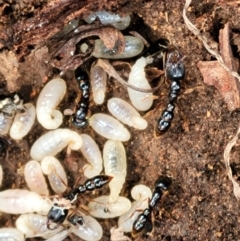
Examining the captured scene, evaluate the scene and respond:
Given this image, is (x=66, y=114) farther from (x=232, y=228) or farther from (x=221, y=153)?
(x=232, y=228)

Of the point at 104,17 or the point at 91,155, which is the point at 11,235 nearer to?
the point at 91,155

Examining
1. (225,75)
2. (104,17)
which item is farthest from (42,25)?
(225,75)

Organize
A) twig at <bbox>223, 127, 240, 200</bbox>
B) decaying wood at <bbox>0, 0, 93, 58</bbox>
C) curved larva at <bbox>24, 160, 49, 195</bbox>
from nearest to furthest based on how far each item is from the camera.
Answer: decaying wood at <bbox>0, 0, 93, 58</bbox>, twig at <bbox>223, 127, 240, 200</bbox>, curved larva at <bbox>24, 160, 49, 195</bbox>

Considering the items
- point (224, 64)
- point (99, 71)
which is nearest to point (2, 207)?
point (99, 71)

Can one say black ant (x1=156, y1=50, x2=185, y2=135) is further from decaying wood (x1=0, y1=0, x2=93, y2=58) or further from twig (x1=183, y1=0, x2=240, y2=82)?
decaying wood (x1=0, y1=0, x2=93, y2=58)

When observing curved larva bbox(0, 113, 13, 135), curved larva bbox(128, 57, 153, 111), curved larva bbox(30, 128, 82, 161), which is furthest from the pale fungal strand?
curved larva bbox(0, 113, 13, 135)
